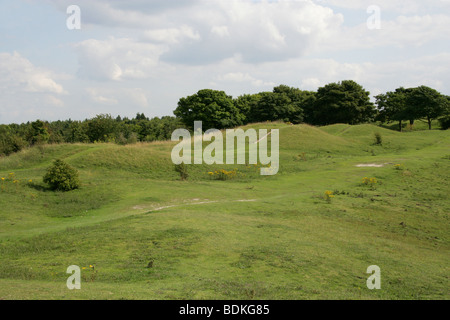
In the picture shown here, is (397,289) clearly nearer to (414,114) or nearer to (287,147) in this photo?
(287,147)

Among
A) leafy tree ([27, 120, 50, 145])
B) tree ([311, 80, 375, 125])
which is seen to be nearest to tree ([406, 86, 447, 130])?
tree ([311, 80, 375, 125])

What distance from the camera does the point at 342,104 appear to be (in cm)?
6319

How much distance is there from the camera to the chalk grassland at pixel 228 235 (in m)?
7.69

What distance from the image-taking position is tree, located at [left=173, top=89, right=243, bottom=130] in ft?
211

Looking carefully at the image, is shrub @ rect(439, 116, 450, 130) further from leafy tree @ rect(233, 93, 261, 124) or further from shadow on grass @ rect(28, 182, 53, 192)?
shadow on grass @ rect(28, 182, 53, 192)

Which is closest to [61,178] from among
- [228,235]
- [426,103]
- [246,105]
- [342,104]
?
[228,235]

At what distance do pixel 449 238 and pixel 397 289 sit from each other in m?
7.03

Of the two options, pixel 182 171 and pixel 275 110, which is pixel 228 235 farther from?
pixel 275 110

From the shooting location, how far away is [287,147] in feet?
123

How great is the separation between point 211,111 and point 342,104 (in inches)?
886

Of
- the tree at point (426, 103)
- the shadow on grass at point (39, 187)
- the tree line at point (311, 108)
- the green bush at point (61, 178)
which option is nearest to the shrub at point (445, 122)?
the tree at point (426, 103)

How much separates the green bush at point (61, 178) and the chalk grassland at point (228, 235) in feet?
1.75

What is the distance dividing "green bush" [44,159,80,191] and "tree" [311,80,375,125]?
52142 millimetres
